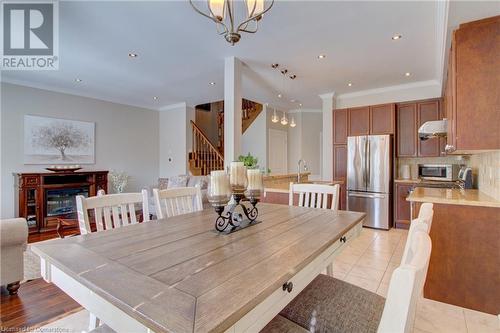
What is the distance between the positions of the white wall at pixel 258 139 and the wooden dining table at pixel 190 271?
5.63m

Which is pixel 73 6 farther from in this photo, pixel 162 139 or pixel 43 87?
pixel 162 139

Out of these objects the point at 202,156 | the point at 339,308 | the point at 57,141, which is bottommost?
the point at 339,308

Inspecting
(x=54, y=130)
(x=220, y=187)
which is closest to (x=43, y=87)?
(x=54, y=130)

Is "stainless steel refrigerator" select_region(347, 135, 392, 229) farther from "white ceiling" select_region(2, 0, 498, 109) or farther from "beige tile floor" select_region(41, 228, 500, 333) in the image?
"white ceiling" select_region(2, 0, 498, 109)

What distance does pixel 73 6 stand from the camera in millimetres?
2508

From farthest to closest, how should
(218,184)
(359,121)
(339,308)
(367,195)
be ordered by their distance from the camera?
(359,121)
(367,195)
(218,184)
(339,308)

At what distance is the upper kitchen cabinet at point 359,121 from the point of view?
505cm

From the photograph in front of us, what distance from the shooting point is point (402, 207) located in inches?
183

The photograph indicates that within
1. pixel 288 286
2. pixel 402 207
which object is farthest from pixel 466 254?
pixel 402 207

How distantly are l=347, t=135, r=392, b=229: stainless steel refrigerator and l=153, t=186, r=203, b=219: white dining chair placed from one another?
12.4 ft

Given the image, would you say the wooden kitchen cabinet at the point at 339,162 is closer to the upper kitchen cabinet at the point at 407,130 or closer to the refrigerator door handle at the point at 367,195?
the refrigerator door handle at the point at 367,195

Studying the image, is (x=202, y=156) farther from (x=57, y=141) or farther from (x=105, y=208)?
(x=105, y=208)

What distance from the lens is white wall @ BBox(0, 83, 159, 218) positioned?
4.64m

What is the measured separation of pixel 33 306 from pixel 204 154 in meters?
5.08
